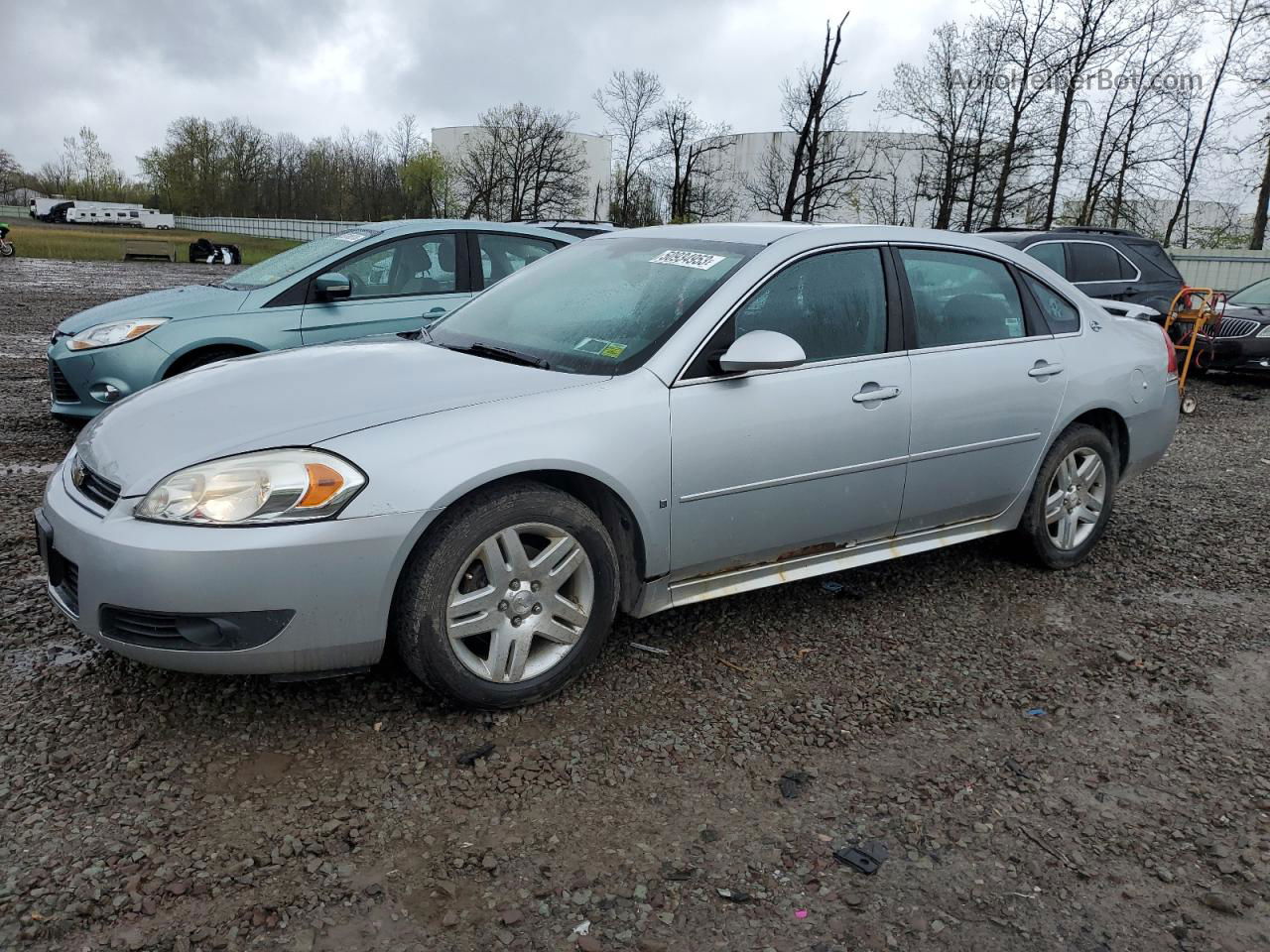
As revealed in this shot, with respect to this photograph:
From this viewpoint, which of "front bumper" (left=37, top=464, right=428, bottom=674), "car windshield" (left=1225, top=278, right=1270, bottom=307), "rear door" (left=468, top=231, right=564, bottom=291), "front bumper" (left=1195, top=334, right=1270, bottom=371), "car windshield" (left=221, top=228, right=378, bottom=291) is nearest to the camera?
"front bumper" (left=37, top=464, right=428, bottom=674)

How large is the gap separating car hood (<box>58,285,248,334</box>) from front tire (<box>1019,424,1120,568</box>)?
4.98 meters

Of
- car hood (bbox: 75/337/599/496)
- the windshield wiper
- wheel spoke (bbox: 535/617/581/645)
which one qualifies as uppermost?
the windshield wiper

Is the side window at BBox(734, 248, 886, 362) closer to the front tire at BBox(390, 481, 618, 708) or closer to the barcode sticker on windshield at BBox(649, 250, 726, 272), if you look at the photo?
the barcode sticker on windshield at BBox(649, 250, 726, 272)

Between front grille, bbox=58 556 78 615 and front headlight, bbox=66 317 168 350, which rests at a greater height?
front headlight, bbox=66 317 168 350

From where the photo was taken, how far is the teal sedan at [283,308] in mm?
6105

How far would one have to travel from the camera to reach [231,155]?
293ft

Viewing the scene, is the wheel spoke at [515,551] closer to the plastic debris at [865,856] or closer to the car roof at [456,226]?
the plastic debris at [865,856]

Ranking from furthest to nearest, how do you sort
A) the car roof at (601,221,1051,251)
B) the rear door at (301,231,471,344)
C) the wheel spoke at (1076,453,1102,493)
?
the rear door at (301,231,471,344) → the wheel spoke at (1076,453,1102,493) → the car roof at (601,221,1051,251)

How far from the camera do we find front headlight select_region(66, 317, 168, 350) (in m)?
6.14

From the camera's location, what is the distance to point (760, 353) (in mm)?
3295

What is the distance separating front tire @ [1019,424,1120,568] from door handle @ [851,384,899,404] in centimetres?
113

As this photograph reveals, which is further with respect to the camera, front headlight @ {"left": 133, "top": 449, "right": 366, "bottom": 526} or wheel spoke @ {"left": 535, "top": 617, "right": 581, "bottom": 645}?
wheel spoke @ {"left": 535, "top": 617, "right": 581, "bottom": 645}

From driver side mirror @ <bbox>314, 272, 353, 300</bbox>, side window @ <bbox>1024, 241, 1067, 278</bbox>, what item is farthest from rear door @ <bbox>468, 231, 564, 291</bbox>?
side window @ <bbox>1024, 241, 1067, 278</bbox>

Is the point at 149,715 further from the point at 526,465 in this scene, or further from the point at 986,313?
the point at 986,313
